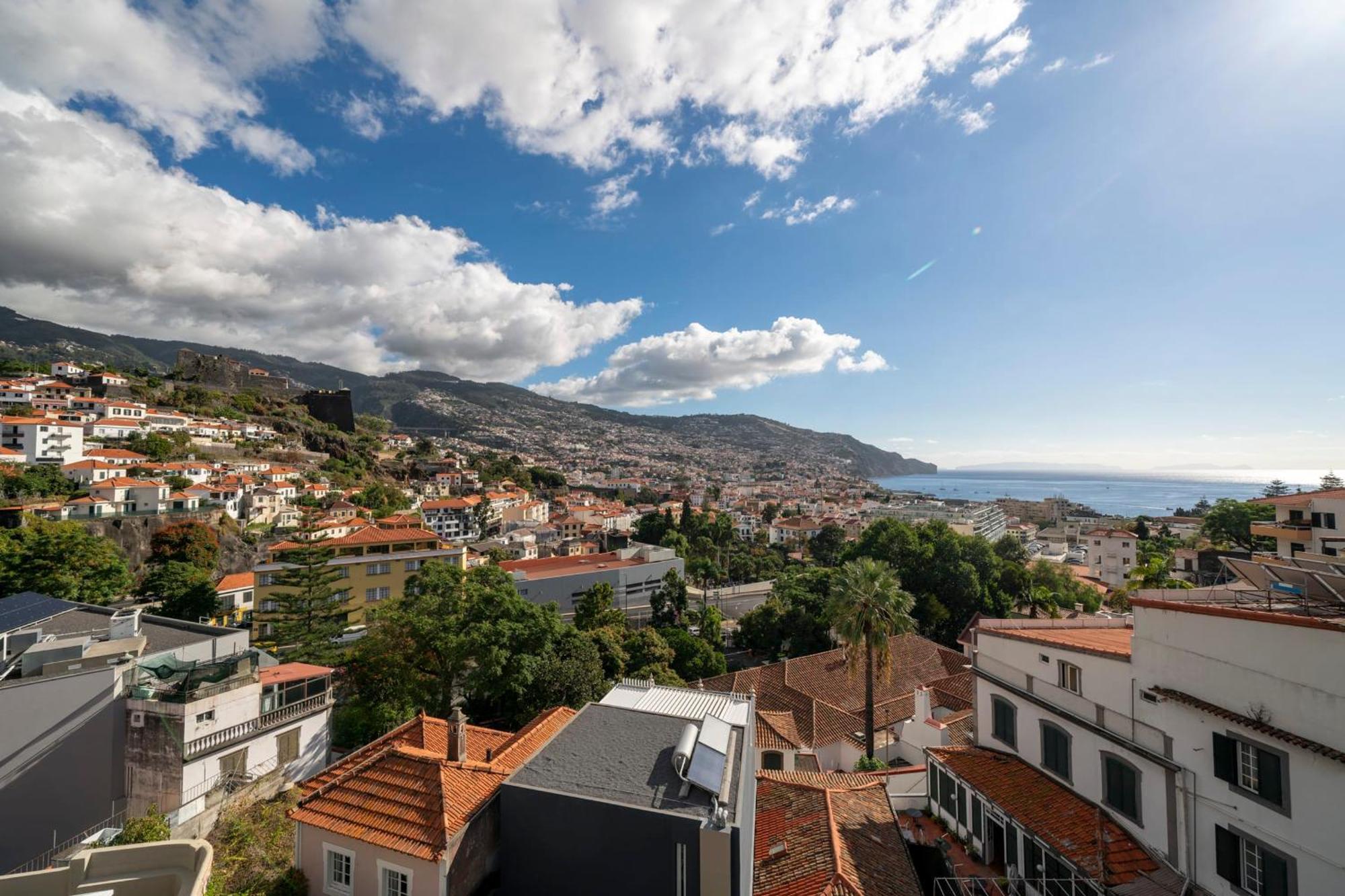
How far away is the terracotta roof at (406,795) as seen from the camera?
7504 mm

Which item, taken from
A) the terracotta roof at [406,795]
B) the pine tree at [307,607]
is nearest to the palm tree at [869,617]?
the terracotta roof at [406,795]

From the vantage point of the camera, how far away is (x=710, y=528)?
6469 centimetres

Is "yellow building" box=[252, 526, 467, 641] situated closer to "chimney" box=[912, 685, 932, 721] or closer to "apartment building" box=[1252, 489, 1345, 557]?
"chimney" box=[912, 685, 932, 721]

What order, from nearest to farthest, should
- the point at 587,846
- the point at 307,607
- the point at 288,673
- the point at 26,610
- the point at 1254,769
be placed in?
the point at 587,846, the point at 1254,769, the point at 288,673, the point at 26,610, the point at 307,607

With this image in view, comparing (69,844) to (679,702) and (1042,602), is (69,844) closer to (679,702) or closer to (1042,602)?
(679,702)

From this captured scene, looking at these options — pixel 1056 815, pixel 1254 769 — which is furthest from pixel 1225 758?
pixel 1056 815

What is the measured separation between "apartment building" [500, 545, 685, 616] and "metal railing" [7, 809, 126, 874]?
942 inches

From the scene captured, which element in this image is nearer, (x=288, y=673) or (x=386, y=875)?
(x=386, y=875)

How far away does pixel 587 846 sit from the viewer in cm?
717

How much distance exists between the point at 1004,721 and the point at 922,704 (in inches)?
176

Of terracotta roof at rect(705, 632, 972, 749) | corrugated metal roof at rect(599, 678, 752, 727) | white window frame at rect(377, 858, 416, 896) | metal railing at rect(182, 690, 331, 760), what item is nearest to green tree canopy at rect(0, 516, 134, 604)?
metal railing at rect(182, 690, 331, 760)

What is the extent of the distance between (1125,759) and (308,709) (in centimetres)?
1687

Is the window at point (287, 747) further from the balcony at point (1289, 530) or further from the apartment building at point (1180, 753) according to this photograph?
the balcony at point (1289, 530)

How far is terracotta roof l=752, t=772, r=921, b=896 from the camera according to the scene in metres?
9.02
